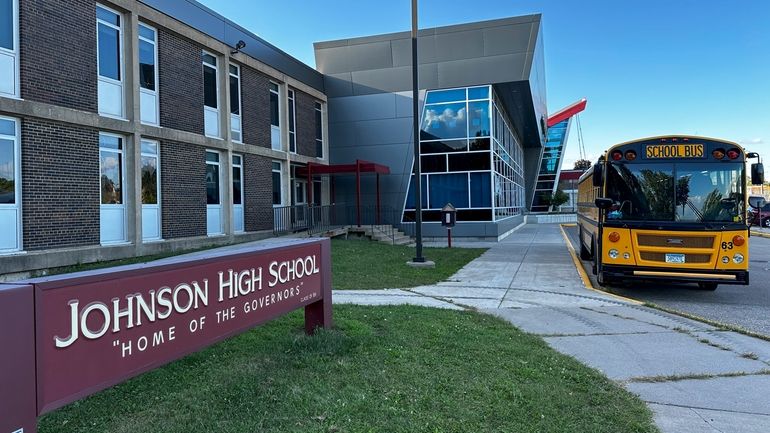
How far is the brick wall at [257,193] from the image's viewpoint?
18156 millimetres

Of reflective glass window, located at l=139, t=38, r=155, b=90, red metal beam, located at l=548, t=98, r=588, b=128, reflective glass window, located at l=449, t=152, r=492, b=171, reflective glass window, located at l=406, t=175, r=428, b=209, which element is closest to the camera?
reflective glass window, located at l=139, t=38, r=155, b=90

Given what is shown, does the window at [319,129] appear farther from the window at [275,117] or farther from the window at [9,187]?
the window at [9,187]

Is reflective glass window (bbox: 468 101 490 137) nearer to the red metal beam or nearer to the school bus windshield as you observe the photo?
the school bus windshield

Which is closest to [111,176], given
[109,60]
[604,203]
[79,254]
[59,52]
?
[79,254]

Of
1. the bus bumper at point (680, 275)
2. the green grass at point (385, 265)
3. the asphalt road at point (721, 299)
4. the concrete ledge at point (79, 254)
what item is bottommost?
the asphalt road at point (721, 299)

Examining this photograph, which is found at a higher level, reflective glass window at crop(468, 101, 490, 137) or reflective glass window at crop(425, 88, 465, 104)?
reflective glass window at crop(425, 88, 465, 104)

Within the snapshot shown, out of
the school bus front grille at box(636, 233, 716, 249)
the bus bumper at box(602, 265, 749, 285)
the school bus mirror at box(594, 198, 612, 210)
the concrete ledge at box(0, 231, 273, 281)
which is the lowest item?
the bus bumper at box(602, 265, 749, 285)

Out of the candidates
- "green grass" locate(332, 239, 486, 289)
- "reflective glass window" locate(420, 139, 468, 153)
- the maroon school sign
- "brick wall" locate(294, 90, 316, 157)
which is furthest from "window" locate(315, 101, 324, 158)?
the maroon school sign

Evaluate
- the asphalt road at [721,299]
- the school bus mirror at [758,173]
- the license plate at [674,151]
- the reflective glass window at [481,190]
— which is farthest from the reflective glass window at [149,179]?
the school bus mirror at [758,173]

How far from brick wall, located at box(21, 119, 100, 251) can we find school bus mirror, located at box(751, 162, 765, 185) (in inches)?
559

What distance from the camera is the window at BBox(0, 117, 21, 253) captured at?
→ 34.4 ft

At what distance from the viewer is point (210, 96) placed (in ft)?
55.0

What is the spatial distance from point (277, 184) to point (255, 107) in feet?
10.6

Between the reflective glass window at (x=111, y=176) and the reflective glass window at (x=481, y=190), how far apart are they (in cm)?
1385
